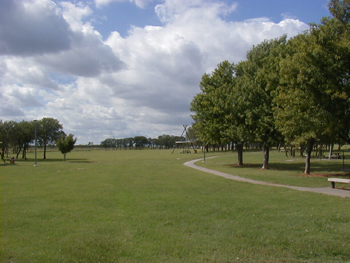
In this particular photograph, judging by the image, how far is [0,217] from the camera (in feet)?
29.9

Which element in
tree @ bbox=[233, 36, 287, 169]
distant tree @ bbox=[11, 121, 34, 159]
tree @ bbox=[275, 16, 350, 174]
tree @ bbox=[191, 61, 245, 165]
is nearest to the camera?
tree @ bbox=[275, 16, 350, 174]

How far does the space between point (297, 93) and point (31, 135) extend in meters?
58.2

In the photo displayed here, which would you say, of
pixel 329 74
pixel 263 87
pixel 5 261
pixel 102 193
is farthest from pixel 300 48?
pixel 5 261

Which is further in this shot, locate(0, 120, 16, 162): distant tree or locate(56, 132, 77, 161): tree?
locate(0, 120, 16, 162): distant tree

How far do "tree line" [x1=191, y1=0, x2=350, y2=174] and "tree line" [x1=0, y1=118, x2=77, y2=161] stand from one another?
2781cm

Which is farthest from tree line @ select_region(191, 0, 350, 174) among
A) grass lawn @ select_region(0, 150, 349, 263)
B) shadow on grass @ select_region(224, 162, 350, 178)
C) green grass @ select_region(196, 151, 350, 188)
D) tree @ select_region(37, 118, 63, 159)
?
tree @ select_region(37, 118, 63, 159)

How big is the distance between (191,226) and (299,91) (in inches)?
504

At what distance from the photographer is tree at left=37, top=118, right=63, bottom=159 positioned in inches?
2638

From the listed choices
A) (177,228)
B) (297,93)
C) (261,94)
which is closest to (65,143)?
(261,94)

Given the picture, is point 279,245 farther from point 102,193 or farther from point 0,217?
point 102,193

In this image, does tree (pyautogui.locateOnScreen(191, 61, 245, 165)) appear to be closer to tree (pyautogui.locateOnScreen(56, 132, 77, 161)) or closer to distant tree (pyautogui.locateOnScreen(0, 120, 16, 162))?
tree (pyautogui.locateOnScreen(56, 132, 77, 161))

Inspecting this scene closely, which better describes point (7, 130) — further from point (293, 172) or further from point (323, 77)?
point (323, 77)

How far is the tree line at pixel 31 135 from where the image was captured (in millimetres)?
48781

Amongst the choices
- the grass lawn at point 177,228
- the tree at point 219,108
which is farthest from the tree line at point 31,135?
the grass lawn at point 177,228
